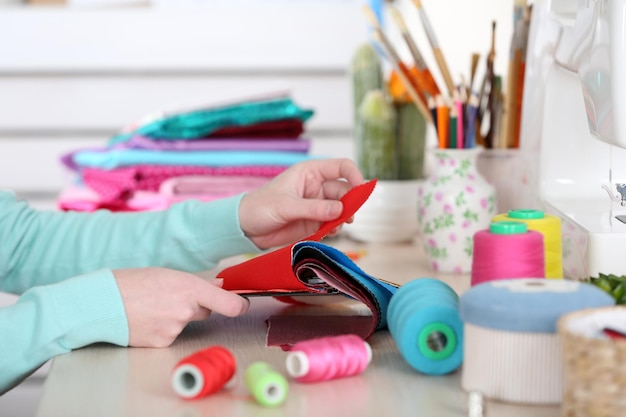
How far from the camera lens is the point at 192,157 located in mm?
1475

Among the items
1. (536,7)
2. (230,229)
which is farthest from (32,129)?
(536,7)

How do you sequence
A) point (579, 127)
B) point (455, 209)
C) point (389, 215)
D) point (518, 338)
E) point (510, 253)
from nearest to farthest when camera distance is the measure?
1. point (518, 338)
2. point (510, 253)
3. point (579, 127)
4. point (455, 209)
5. point (389, 215)

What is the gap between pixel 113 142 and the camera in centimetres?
157

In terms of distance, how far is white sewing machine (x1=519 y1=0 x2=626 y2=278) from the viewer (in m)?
0.75

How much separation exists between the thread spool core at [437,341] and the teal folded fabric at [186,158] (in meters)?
0.83

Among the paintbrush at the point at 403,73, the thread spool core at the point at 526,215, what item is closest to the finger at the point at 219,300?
the thread spool core at the point at 526,215

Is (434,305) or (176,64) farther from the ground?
(176,64)

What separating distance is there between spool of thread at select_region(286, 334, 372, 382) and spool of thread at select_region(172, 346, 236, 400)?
0.05 meters

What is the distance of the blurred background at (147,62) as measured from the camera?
2.29m

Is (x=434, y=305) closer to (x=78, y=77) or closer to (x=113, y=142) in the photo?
(x=113, y=142)

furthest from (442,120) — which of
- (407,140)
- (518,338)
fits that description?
(518,338)

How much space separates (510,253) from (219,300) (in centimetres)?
25

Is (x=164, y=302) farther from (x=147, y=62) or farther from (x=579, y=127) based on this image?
(x=147, y=62)

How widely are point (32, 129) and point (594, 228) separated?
6.02 feet
